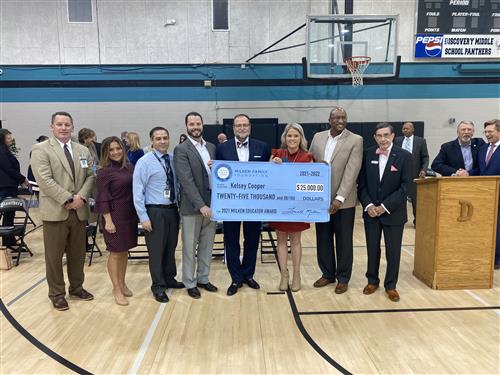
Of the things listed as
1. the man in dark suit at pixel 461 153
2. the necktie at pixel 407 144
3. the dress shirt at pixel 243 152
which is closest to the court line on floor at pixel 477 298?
the man in dark suit at pixel 461 153

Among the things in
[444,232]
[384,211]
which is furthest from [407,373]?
[444,232]

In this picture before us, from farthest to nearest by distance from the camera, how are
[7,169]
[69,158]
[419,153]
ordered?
[419,153] < [7,169] < [69,158]

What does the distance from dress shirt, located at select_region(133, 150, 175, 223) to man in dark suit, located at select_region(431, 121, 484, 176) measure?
3.70 m

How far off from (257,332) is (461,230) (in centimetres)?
240

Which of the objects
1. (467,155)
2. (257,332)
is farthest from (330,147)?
(467,155)

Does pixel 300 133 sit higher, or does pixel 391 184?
pixel 300 133

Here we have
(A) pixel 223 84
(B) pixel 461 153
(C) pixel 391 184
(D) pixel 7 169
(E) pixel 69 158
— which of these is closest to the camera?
(E) pixel 69 158

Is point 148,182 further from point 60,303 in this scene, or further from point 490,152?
point 490,152

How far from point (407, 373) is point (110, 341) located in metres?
2.30

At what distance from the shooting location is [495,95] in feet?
35.4

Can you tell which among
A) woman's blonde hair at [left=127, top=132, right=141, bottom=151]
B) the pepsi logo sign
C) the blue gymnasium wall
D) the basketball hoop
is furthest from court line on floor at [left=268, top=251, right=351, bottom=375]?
the pepsi logo sign

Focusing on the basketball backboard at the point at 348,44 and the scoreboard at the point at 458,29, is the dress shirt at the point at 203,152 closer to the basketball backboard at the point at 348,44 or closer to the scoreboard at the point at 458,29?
the basketball backboard at the point at 348,44

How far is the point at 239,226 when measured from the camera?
12.9 ft

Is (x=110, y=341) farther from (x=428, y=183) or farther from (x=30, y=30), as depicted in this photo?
(x=30, y=30)
